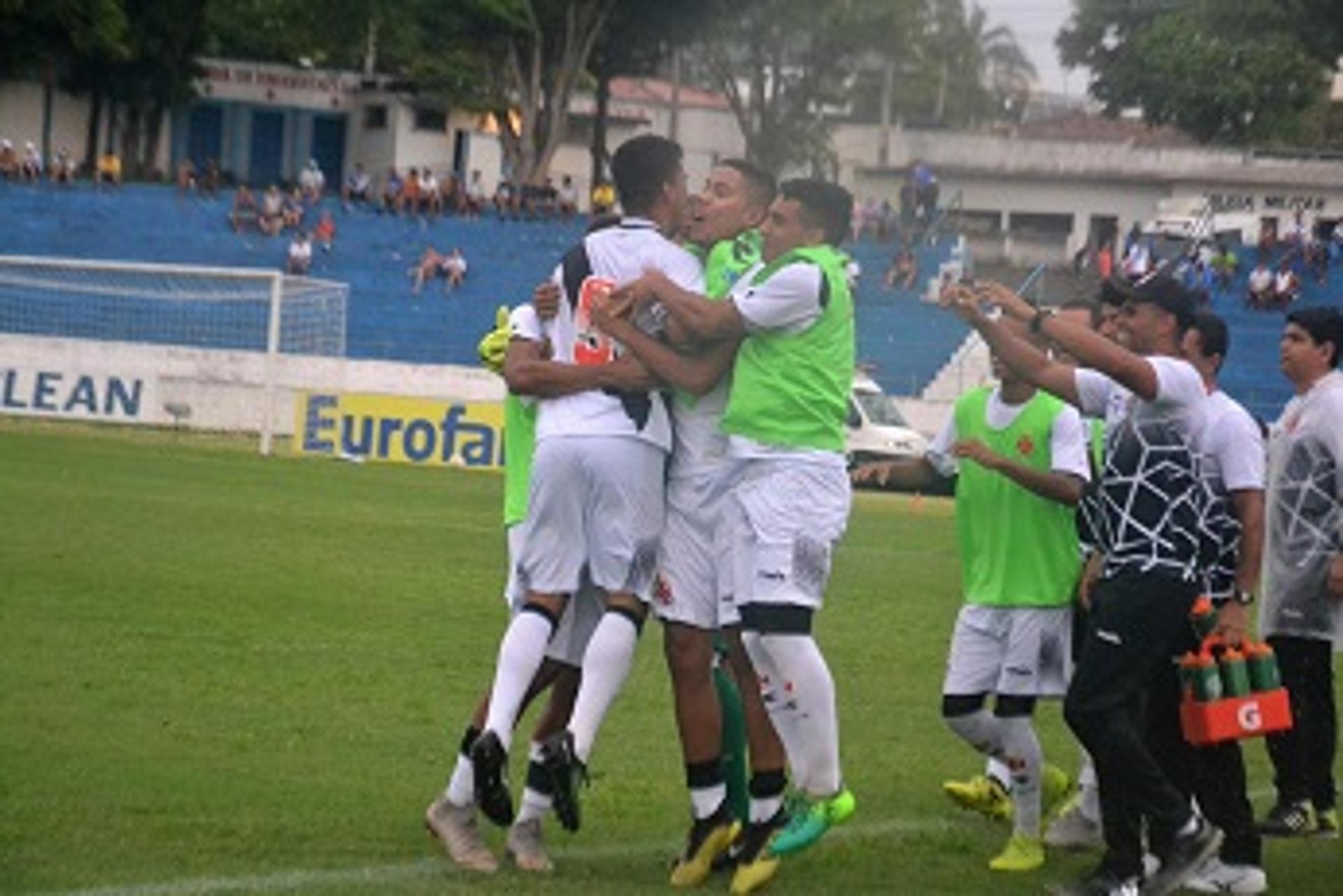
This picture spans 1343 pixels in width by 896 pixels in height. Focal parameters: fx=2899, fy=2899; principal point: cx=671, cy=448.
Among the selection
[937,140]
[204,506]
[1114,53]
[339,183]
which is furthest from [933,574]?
[339,183]

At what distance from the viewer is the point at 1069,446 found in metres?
10.7

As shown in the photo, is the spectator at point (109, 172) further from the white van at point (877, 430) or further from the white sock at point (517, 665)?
the white sock at point (517, 665)

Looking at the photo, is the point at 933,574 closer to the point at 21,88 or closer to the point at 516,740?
the point at 516,740

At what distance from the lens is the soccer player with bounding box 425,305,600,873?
9430 millimetres

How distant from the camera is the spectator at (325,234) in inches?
2121

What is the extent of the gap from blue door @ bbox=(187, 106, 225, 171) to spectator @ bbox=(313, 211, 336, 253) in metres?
15.8

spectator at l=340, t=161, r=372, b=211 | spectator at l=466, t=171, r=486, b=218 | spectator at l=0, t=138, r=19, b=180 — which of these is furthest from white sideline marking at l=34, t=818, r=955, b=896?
spectator at l=0, t=138, r=19, b=180

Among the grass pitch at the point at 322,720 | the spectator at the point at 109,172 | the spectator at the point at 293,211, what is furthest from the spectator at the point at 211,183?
the grass pitch at the point at 322,720

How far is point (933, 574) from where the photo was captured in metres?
23.4

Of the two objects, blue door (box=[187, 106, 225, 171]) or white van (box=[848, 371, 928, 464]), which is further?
blue door (box=[187, 106, 225, 171])

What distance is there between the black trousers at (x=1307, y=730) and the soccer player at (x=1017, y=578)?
1146 mm

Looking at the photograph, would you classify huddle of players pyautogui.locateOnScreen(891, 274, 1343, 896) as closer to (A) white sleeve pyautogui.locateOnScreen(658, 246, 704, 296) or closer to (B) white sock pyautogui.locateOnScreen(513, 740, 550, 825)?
(A) white sleeve pyautogui.locateOnScreen(658, 246, 704, 296)

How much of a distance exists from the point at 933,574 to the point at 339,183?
1962 inches

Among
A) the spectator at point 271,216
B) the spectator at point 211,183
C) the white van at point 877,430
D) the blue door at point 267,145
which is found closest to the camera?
the white van at point 877,430
